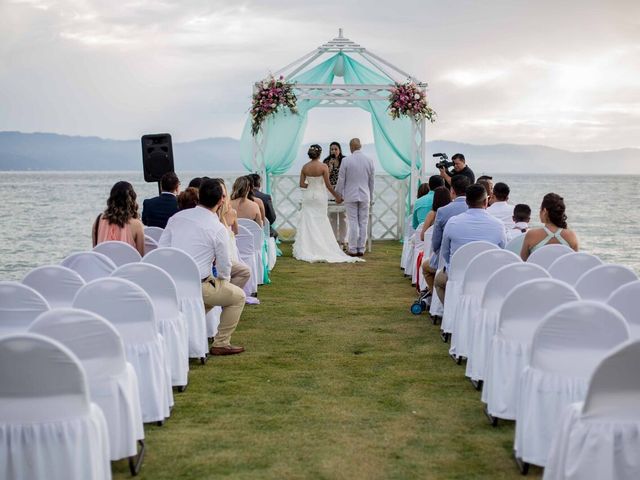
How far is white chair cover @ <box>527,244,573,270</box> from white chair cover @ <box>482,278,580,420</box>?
4.71ft

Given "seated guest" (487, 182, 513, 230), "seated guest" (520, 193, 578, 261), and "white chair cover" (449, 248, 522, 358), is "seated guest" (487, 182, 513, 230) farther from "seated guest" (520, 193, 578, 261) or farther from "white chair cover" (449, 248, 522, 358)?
"white chair cover" (449, 248, 522, 358)

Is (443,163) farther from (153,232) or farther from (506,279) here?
(506,279)

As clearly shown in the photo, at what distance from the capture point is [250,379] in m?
6.00

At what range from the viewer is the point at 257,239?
32.5 feet

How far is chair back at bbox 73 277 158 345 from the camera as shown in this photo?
4469mm

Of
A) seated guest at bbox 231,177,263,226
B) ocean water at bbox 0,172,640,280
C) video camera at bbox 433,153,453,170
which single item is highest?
video camera at bbox 433,153,453,170

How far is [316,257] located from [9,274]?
6676 mm

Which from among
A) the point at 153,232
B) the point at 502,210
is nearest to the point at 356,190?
the point at 502,210

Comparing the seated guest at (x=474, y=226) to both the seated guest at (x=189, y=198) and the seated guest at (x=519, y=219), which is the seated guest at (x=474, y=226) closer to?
the seated guest at (x=519, y=219)

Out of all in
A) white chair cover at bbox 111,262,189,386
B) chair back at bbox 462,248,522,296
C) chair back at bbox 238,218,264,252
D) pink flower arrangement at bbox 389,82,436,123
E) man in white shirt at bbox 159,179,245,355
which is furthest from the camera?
pink flower arrangement at bbox 389,82,436,123

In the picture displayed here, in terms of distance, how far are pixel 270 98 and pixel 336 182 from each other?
5.67 ft

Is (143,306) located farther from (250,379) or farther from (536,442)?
(536,442)

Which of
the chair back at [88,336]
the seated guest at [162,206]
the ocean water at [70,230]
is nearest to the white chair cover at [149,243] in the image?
the seated guest at [162,206]

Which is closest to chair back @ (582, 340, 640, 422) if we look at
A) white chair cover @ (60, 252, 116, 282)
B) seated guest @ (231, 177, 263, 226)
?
white chair cover @ (60, 252, 116, 282)
